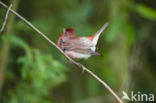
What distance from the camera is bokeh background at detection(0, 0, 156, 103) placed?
4465mm

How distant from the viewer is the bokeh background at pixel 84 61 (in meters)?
4.46

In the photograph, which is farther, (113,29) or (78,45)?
(113,29)

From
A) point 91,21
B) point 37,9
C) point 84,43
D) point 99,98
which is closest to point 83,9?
point 91,21

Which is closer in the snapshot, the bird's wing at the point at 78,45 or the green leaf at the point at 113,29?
the bird's wing at the point at 78,45

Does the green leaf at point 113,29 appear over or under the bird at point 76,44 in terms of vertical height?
over

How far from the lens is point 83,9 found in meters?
5.09

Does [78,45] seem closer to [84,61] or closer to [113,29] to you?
[113,29]

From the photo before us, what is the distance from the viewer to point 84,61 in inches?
193

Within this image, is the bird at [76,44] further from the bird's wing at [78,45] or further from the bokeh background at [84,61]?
the bokeh background at [84,61]

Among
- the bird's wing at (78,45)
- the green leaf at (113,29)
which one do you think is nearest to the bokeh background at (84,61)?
the green leaf at (113,29)

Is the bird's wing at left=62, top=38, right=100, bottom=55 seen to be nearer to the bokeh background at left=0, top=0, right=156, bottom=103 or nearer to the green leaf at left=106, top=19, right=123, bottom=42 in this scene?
the bokeh background at left=0, top=0, right=156, bottom=103

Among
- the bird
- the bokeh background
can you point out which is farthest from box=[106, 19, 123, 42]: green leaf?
the bird

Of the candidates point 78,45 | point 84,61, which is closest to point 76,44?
point 78,45

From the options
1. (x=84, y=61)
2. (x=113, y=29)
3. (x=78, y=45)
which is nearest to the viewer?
(x=78, y=45)
